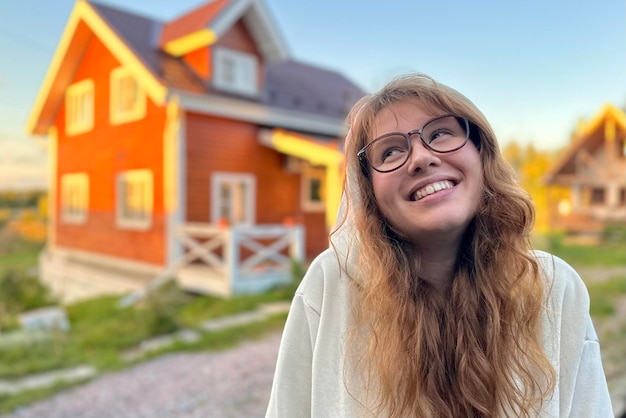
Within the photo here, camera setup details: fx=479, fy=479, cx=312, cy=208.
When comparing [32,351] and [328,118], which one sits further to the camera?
[328,118]

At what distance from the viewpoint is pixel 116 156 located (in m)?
11.4

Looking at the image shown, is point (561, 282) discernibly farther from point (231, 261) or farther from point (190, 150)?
point (190, 150)

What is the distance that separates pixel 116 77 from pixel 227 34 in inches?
112

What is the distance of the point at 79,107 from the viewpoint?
12.9 metres

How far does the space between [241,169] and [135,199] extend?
272 centimetres

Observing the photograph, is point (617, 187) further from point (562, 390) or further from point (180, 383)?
point (562, 390)

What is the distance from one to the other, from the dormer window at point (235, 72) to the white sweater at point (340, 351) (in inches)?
388

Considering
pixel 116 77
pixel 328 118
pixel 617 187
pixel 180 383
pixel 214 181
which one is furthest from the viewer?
pixel 617 187

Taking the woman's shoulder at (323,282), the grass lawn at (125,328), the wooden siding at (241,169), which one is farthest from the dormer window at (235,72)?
the woman's shoulder at (323,282)

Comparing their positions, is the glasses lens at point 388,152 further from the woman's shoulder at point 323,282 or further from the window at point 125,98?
the window at point 125,98

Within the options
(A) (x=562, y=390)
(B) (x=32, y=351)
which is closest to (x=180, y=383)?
(B) (x=32, y=351)

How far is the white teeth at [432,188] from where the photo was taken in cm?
108

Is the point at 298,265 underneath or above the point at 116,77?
underneath

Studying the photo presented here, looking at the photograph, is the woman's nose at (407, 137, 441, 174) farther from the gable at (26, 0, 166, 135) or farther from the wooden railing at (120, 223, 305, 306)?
the gable at (26, 0, 166, 135)
